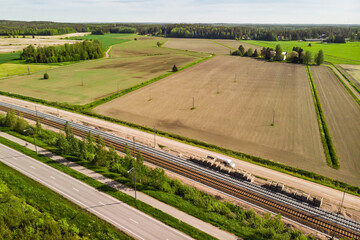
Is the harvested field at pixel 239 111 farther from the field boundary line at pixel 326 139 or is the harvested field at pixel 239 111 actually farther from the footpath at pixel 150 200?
the footpath at pixel 150 200

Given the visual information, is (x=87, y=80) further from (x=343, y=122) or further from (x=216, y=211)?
(x=343, y=122)

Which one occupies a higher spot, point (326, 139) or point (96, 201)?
point (326, 139)

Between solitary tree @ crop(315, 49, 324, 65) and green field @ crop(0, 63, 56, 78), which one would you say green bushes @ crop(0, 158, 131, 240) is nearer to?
green field @ crop(0, 63, 56, 78)

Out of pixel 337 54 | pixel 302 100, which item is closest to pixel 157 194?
pixel 302 100

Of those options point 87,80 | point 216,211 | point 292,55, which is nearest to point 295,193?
point 216,211

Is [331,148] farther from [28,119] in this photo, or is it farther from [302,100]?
[28,119]

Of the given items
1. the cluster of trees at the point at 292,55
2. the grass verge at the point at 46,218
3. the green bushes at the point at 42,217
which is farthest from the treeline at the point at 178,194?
the cluster of trees at the point at 292,55
